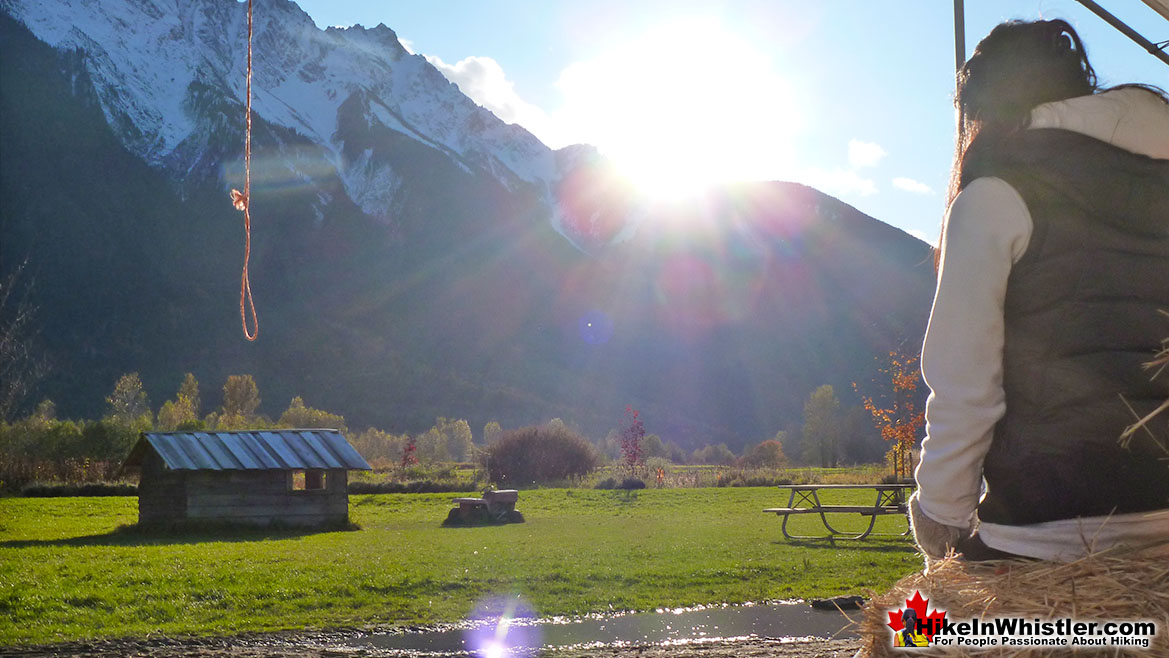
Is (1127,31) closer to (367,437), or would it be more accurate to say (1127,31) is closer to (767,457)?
(767,457)

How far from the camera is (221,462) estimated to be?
21.7 m

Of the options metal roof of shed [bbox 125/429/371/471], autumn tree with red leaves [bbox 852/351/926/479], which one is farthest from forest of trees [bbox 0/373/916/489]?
metal roof of shed [bbox 125/429/371/471]

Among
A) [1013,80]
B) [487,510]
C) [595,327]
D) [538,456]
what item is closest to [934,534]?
[1013,80]

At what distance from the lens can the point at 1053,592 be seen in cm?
171

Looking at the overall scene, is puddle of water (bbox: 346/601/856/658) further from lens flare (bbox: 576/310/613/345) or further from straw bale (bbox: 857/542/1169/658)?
lens flare (bbox: 576/310/613/345)

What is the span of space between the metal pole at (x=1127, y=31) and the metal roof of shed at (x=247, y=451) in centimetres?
1779

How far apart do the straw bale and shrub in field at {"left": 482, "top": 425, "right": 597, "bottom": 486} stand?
141 feet

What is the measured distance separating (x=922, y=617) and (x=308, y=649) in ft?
24.8

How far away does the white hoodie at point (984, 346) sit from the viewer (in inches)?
71.6

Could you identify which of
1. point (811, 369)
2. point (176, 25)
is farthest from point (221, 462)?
point (176, 25)

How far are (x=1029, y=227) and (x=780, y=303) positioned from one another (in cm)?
12386

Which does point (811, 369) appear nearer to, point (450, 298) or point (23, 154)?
point (450, 298)

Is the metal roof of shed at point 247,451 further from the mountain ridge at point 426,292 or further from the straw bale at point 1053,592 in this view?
the mountain ridge at point 426,292

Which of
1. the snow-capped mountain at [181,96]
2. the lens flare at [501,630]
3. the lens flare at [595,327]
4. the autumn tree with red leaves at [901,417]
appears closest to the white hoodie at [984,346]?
the lens flare at [501,630]
